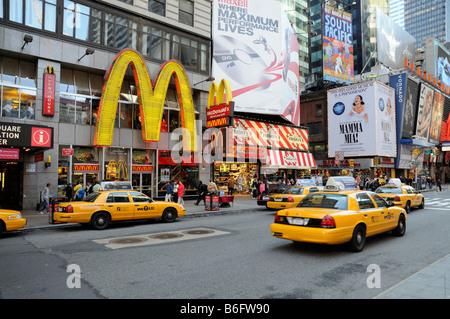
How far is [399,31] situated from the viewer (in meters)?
63.5

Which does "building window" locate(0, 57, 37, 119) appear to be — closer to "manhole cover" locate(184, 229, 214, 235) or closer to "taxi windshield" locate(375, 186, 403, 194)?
"manhole cover" locate(184, 229, 214, 235)

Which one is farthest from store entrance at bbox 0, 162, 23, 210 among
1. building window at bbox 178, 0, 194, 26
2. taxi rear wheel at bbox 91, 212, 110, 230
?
building window at bbox 178, 0, 194, 26

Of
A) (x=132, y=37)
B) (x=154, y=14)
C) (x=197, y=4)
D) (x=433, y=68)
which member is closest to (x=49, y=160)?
(x=132, y=37)

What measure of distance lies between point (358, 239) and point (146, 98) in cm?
1695

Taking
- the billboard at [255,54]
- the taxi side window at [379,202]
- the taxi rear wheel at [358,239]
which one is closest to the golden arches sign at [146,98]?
the billboard at [255,54]

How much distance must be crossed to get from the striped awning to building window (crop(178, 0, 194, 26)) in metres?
13.5

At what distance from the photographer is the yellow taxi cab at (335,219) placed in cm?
729

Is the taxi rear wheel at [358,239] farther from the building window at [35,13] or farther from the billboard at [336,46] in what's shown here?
the billboard at [336,46]

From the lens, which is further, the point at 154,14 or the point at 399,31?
the point at 399,31

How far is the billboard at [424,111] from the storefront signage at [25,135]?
49.5 meters

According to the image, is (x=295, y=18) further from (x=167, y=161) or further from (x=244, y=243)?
(x=244, y=243)

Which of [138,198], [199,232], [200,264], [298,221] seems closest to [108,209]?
[138,198]

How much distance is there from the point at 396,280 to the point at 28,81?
2010cm

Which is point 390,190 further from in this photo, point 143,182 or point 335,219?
point 143,182
